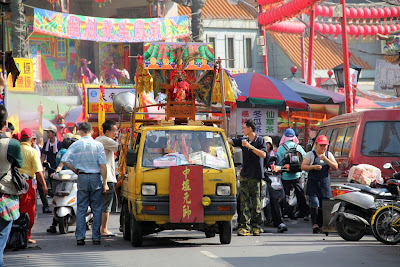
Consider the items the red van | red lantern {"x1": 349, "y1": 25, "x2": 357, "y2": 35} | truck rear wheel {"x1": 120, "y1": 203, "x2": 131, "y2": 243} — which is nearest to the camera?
truck rear wheel {"x1": 120, "y1": 203, "x2": 131, "y2": 243}

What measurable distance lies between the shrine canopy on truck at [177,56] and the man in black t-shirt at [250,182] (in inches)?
71.6

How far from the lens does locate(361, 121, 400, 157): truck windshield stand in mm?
15156

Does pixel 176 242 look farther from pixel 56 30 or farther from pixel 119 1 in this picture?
pixel 119 1

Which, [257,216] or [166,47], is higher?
[166,47]

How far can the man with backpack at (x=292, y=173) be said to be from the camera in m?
16.3

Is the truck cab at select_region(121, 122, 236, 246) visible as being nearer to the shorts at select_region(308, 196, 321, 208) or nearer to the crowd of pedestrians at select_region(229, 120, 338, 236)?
the crowd of pedestrians at select_region(229, 120, 338, 236)

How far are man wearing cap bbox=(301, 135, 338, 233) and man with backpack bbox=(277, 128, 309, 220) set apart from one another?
5.99 feet

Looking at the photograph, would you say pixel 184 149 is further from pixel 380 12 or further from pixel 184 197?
pixel 380 12

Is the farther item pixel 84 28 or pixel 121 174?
pixel 84 28

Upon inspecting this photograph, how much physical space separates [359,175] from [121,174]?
4056mm

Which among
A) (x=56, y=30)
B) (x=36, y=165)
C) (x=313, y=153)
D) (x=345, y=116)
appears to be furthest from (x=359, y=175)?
(x=56, y=30)

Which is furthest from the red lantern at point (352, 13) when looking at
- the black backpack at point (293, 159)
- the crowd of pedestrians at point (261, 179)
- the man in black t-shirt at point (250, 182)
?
the man in black t-shirt at point (250, 182)

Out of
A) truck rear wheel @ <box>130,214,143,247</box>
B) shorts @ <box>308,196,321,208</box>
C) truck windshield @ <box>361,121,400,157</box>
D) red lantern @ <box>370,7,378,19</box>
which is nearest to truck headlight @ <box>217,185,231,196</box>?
truck rear wheel @ <box>130,214,143,247</box>

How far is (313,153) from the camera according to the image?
14.4 m
